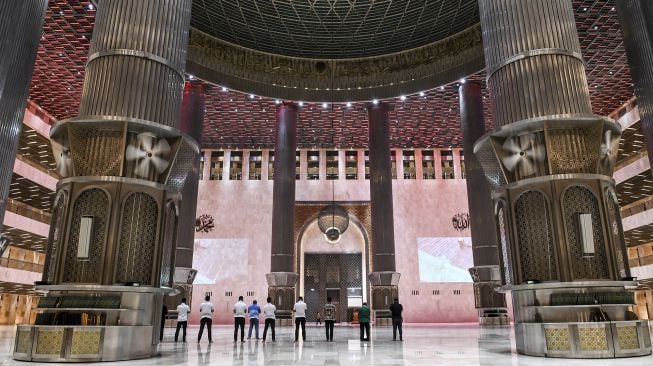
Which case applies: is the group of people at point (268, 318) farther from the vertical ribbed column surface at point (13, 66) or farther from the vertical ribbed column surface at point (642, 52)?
the vertical ribbed column surface at point (642, 52)

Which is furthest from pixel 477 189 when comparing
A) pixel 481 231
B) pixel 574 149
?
pixel 574 149

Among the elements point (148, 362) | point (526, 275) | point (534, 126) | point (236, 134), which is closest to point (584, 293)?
point (526, 275)

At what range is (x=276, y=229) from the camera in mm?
20344

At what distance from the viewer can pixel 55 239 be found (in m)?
6.59

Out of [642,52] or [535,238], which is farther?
[642,52]

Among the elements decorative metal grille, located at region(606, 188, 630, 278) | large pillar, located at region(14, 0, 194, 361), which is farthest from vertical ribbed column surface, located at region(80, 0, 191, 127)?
decorative metal grille, located at region(606, 188, 630, 278)

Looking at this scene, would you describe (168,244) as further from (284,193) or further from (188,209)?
(284,193)

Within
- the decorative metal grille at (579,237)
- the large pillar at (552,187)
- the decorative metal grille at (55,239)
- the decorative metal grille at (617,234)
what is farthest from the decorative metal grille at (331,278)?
the decorative metal grille at (55,239)

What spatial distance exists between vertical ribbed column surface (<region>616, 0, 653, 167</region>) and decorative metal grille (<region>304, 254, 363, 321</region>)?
20076mm

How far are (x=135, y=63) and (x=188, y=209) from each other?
10982 millimetres

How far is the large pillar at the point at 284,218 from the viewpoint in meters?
19.7

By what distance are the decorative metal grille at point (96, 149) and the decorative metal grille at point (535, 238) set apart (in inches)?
242

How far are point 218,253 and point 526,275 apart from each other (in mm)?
23319

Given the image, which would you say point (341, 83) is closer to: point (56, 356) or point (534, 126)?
point (534, 126)
